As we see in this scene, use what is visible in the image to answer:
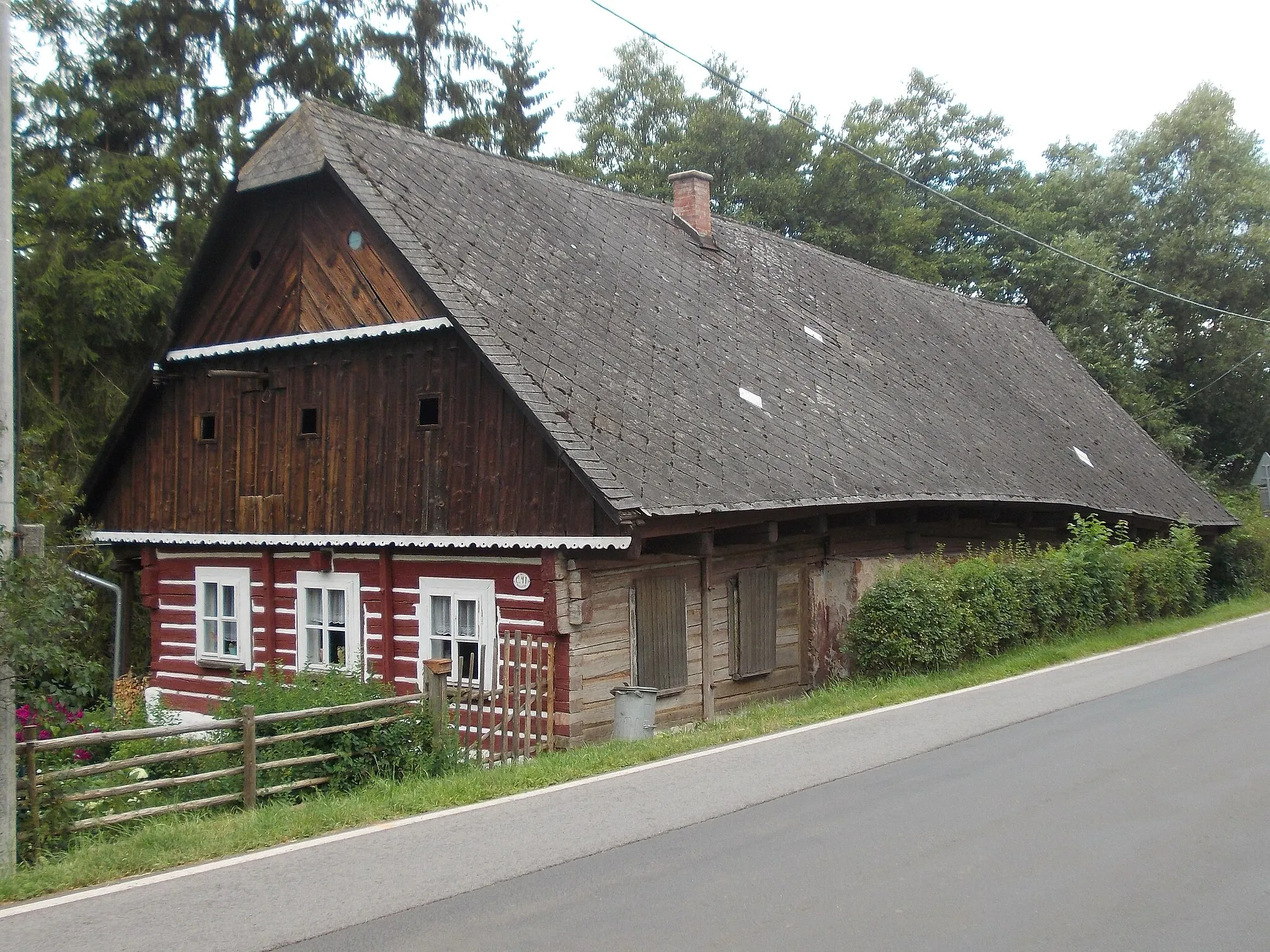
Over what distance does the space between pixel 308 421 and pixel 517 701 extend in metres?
5.87

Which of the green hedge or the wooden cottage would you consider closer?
the wooden cottage

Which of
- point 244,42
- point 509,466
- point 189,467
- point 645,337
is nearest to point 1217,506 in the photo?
point 645,337

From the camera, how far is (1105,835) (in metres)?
7.91

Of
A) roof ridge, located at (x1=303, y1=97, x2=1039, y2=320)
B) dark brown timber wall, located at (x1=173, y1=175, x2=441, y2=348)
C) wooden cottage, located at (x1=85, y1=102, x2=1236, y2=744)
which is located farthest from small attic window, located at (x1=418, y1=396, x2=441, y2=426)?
roof ridge, located at (x1=303, y1=97, x2=1039, y2=320)

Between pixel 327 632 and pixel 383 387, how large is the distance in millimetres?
3432

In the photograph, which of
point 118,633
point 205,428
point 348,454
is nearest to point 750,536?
point 348,454

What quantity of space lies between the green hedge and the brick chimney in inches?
295

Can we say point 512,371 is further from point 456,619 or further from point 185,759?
point 185,759

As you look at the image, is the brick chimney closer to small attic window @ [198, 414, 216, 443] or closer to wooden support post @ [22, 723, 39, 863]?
small attic window @ [198, 414, 216, 443]

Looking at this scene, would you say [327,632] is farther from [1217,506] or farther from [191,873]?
[1217,506]

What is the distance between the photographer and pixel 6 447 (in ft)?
26.4

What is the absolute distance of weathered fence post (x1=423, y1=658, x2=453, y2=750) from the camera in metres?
11.6

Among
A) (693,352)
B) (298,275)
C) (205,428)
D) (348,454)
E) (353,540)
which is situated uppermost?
(298,275)

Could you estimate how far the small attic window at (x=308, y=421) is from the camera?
16516 mm
